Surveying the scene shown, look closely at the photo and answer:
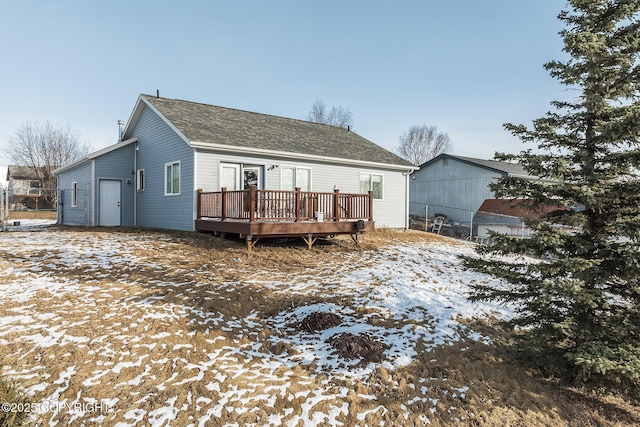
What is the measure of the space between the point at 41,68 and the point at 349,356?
62.8ft

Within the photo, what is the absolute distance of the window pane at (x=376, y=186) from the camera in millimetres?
15828

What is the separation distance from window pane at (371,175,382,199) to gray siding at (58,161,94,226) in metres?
12.6

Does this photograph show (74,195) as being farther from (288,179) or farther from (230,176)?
(288,179)

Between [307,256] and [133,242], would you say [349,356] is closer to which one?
[307,256]

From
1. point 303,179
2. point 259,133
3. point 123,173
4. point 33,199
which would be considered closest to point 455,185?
point 303,179

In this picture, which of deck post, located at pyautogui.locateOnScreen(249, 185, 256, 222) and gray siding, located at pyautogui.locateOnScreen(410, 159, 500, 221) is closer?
deck post, located at pyautogui.locateOnScreen(249, 185, 256, 222)

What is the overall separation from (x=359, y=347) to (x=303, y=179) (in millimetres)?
10009

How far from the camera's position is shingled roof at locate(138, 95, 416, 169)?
486 inches

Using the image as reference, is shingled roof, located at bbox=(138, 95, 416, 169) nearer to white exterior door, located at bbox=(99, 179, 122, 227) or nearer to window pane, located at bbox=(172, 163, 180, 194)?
window pane, located at bbox=(172, 163, 180, 194)

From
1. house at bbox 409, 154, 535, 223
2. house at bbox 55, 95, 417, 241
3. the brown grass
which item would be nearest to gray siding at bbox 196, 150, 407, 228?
house at bbox 55, 95, 417, 241

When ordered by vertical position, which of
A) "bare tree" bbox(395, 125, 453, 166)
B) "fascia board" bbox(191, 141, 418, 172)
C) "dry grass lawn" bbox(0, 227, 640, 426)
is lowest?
"dry grass lawn" bbox(0, 227, 640, 426)

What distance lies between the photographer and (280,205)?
9992mm

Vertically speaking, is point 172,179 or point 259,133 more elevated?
point 259,133

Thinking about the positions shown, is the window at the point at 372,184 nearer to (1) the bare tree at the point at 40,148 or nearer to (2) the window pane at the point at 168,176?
(2) the window pane at the point at 168,176
